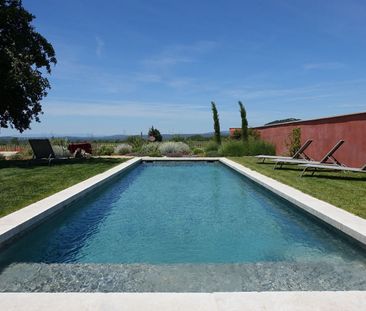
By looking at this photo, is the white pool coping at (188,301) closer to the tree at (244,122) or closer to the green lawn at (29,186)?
the green lawn at (29,186)

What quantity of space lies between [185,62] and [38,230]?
1877cm

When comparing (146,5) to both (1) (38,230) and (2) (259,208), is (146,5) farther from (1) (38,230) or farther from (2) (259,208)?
(1) (38,230)

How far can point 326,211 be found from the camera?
5.77 metres

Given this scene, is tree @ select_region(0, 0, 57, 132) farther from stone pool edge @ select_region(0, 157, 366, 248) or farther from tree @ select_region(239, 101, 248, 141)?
tree @ select_region(239, 101, 248, 141)

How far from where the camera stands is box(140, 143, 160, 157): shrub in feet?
71.5

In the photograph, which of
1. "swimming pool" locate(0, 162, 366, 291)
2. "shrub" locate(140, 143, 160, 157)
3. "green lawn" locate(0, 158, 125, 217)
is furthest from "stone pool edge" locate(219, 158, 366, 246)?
"shrub" locate(140, 143, 160, 157)

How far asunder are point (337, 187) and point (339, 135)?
4753 mm

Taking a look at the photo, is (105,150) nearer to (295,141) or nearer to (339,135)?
(295,141)

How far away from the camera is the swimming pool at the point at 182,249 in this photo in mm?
3689

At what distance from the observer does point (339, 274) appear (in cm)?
388

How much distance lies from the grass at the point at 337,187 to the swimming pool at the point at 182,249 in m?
0.64

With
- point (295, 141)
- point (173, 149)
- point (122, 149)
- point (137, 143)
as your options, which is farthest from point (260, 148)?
point (137, 143)

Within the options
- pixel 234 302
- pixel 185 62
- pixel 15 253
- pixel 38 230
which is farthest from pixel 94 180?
pixel 185 62

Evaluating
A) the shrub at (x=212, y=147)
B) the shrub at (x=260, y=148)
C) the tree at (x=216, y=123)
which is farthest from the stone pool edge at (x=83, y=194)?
the tree at (x=216, y=123)
